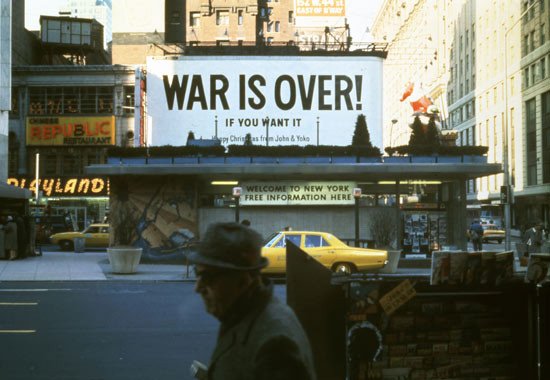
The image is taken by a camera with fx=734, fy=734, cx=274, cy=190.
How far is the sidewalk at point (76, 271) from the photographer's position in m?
22.1

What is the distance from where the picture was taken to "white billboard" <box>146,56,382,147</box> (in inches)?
1539

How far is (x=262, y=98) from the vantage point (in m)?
39.4

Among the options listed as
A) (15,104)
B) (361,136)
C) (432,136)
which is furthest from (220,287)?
(15,104)

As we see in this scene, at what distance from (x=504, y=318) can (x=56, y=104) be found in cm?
5594

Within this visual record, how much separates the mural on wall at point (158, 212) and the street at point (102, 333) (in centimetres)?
1002

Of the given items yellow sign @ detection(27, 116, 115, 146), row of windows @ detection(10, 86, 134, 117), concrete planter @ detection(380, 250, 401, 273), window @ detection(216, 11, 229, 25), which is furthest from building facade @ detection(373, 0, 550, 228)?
concrete planter @ detection(380, 250, 401, 273)

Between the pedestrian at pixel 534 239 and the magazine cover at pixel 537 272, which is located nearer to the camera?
the magazine cover at pixel 537 272

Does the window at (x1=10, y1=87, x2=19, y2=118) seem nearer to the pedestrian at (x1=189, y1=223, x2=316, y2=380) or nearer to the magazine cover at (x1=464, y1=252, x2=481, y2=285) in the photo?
the magazine cover at (x1=464, y1=252, x2=481, y2=285)

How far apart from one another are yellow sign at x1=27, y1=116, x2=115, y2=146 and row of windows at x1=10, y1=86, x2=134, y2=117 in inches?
25.5

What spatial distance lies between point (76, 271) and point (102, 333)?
41.5ft

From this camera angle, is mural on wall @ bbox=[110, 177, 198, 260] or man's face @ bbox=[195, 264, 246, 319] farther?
mural on wall @ bbox=[110, 177, 198, 260]

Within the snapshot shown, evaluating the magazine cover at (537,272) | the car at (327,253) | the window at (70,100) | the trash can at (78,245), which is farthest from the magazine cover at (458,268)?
the window at (70,100)

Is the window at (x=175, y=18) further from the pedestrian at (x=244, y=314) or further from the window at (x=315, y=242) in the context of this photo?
the pedestrian at (x=244, y=314)

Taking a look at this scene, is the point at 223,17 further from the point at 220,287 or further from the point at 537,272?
the point at 220,287
